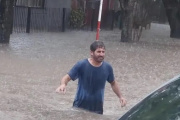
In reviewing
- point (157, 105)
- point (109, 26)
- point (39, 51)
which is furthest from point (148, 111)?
point (109, 26)

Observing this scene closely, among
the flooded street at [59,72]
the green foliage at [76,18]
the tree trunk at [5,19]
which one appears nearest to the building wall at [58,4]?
the green foliage at [76,18]

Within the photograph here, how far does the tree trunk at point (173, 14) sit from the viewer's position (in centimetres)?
3322

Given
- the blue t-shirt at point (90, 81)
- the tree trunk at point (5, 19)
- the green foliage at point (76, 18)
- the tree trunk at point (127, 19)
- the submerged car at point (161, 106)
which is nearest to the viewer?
the submerged car at point (161, 106)

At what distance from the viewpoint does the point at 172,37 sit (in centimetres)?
3369

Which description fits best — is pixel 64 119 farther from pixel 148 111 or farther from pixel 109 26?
pixel 109 26

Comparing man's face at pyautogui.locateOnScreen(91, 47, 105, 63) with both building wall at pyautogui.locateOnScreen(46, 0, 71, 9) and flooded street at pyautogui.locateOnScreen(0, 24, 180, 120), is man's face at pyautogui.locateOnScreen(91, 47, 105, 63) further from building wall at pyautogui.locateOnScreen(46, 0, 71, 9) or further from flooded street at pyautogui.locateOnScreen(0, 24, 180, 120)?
building wall at pyautogui.locateOnScreen(46, 0, 71, 9)

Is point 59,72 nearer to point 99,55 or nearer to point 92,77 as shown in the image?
point 92,77

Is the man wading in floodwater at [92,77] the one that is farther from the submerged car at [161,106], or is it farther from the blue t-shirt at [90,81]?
the submerged car at [161,106]

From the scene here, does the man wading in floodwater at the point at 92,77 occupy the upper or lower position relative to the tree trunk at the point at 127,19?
upper

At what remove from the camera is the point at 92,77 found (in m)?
8.55

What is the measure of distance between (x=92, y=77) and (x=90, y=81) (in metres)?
0.06

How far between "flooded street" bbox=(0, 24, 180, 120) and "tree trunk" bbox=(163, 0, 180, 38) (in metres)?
5.65

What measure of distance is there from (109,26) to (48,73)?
22.7 metres

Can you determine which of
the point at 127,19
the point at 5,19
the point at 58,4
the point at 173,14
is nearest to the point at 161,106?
the point at 5,19
